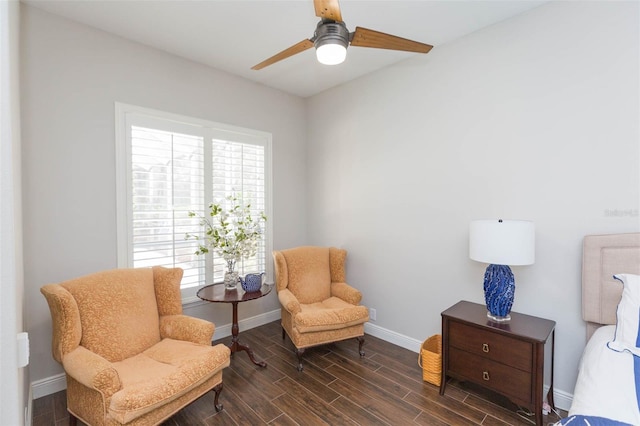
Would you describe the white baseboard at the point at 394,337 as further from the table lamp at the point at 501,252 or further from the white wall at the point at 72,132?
the white wall at the point at 72,132

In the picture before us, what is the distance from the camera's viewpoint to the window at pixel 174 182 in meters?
2.77

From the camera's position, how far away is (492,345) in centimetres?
217

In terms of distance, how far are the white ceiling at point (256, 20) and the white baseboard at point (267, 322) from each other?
2893 mm

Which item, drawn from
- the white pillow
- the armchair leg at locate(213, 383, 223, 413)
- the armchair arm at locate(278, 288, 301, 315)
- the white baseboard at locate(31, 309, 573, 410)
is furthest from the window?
the white pillow

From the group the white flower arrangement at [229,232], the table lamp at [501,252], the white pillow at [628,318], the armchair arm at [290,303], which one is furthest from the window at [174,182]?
the white pillow at [628,318]

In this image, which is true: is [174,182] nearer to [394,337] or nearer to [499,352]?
[394,337]

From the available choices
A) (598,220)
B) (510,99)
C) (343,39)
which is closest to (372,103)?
(510,99)

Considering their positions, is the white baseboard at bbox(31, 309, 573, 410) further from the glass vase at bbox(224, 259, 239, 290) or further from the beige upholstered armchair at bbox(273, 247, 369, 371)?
the glass vase at bbox(224, 259, 239, 290)

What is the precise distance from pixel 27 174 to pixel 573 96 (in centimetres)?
406

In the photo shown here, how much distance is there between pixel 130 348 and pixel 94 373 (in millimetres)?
561

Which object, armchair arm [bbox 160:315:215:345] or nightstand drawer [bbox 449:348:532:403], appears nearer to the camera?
nightstand drawer [bbox 449:348:532:403]

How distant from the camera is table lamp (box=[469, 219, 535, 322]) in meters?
2.08

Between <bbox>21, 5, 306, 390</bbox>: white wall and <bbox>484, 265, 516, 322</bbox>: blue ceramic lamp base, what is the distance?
2.81m

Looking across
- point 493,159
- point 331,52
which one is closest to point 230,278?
point 331,52
